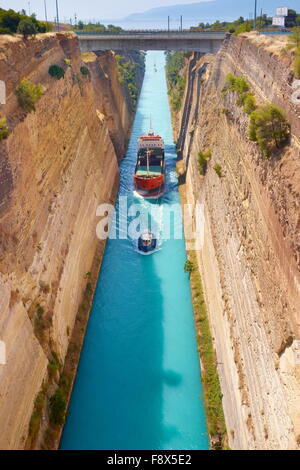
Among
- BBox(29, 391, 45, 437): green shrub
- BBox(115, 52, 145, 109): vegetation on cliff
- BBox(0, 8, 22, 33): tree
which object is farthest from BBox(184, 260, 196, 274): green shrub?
BBox(115, 52, 145, 109): vegetation on cliff

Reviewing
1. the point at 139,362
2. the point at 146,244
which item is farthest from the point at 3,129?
the point at 146,244

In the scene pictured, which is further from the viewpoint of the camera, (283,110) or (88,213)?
(88,213)

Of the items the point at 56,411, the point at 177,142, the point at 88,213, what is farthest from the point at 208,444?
the point at 177,142

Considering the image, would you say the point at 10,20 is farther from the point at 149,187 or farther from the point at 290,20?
the point at 290,20

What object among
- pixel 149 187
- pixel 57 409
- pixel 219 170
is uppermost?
pixel 219 170

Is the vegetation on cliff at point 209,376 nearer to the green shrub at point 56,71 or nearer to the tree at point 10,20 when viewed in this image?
the green shrub at point 56,71
